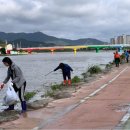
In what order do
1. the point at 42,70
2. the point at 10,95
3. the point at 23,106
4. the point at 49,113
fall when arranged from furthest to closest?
the point at 42,70 < the point at 23,106 < the point at 49,113 < the point at 10,95

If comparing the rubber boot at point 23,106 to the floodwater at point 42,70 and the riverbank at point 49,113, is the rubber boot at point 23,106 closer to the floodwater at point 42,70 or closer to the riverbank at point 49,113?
the riverbank at point 49,113

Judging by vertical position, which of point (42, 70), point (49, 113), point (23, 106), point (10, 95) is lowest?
point (42, 70)

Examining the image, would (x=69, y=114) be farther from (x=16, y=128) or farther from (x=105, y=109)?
(x=16, y=128)

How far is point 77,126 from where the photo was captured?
11047 mm

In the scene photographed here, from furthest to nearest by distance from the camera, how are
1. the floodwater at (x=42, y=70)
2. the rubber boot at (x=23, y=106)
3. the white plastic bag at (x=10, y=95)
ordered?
the floodwater at (x=42, y=70)
the rubber boot at (x=23, y=106)
the white plastic bag at (x=10, y=95)

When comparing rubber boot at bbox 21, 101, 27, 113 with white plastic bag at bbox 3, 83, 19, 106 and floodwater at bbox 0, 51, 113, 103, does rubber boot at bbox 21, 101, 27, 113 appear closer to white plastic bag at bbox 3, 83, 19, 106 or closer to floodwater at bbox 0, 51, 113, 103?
white plastic bag at bbox 3, 83, 19, 106

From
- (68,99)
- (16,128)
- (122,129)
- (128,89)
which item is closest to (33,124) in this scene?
(16,128)

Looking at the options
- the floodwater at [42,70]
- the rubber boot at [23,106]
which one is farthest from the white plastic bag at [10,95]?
the floodwater at [42,70]

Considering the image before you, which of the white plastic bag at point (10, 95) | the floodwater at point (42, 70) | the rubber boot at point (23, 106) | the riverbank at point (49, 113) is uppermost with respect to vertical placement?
the white plastic bag at point (10, 95)

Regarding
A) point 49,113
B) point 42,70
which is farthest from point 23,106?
point 42,70

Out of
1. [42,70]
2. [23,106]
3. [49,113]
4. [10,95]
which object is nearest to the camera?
[10,95]

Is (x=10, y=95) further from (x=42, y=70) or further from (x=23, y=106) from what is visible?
(x=42, y=70)

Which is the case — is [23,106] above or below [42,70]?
above

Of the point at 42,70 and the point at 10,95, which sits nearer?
the point at 10,95
